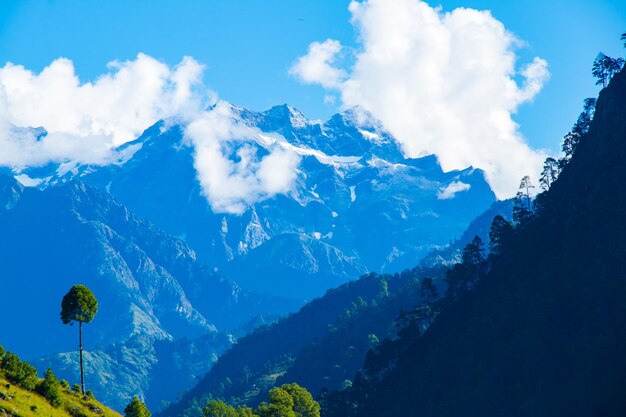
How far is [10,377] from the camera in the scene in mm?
81188

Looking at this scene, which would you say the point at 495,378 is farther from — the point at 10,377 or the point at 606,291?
the point at 10,377

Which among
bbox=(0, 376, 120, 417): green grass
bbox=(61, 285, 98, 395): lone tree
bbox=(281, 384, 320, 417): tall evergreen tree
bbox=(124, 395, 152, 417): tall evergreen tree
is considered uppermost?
bbox=(61, 285, 98, 395): lone tree

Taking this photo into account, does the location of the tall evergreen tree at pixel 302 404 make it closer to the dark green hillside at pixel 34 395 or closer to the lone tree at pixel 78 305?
the lone tree at pixel 78 305

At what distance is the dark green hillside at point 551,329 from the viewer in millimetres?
146500

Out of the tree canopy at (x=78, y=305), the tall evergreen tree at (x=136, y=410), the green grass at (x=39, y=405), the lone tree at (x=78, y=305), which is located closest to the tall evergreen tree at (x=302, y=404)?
the tall evergreen tree at (x=136, y=410)

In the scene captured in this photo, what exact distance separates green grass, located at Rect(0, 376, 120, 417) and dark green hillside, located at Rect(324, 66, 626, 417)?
81.4 metres

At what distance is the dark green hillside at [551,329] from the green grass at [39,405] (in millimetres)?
Result: 81403

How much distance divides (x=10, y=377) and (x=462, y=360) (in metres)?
117

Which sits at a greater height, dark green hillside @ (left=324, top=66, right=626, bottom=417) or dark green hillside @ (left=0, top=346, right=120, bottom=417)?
dark green hillside @ (left=324, top=66, right=626, bottom=417)

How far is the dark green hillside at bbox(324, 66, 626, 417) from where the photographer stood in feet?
481

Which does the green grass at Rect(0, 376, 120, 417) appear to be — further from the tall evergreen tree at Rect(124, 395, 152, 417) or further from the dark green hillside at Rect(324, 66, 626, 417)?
the dark green hillside at Rect(324, 66, 626, 417)

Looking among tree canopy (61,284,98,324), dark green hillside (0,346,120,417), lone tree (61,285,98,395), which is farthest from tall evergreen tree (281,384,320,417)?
dark green hillside (0,346,120,417)

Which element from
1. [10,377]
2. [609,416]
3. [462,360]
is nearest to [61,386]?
[10,377]

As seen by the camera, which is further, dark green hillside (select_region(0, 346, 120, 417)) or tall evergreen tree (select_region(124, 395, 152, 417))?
tall evergreen tree (select_region(124, 395, 152, 417))
